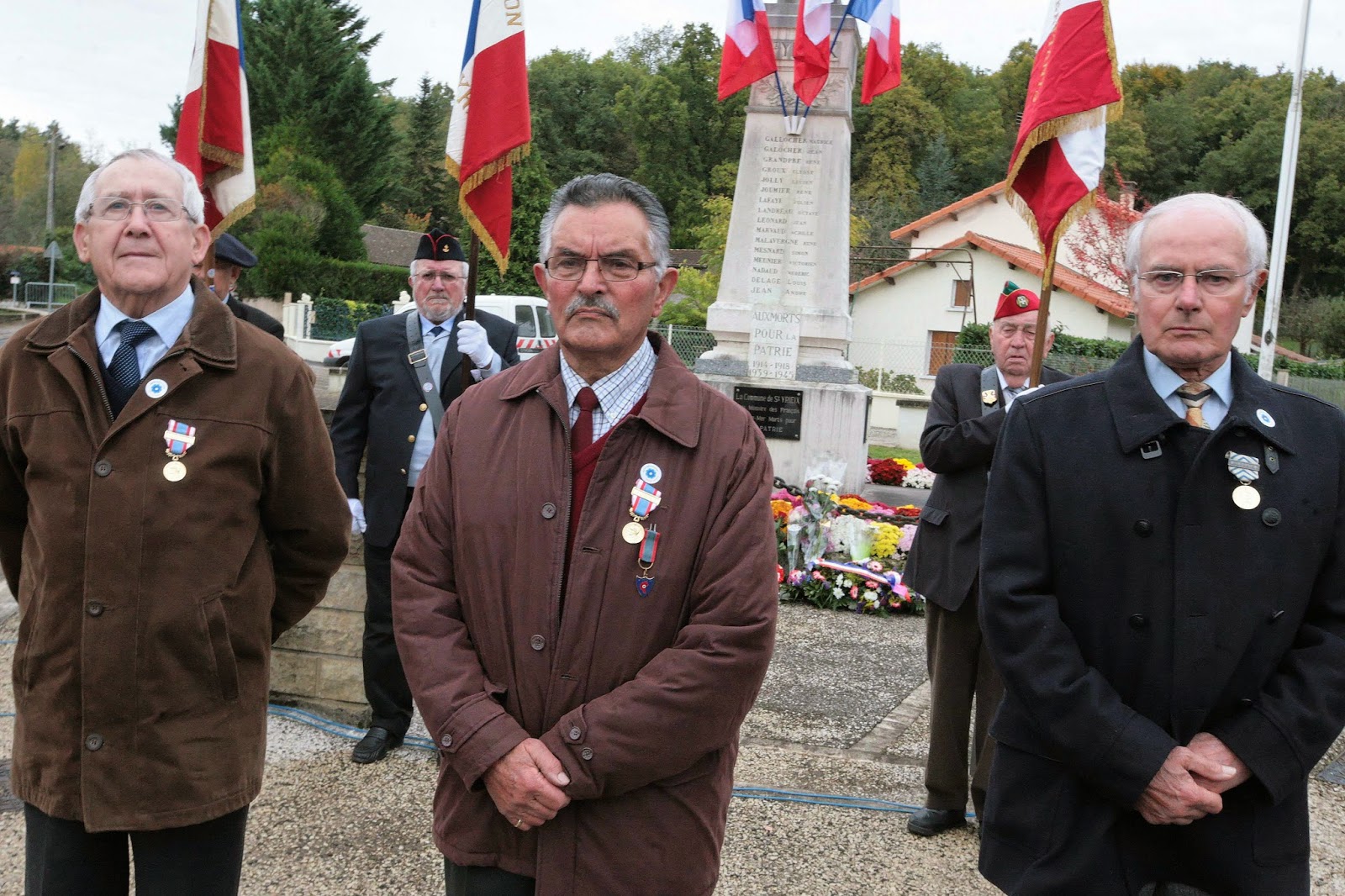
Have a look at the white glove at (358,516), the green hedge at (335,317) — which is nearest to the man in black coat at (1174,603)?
the white glove at (358,516)

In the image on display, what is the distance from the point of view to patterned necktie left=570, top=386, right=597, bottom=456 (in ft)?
7.93

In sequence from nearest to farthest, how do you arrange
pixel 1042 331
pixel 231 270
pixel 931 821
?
pixel 1042 331 → pixel 931 821 → pixel 231 270

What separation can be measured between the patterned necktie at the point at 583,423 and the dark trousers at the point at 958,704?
2.10 meters

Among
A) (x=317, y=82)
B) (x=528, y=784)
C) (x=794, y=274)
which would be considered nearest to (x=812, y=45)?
(x=794, y=274)

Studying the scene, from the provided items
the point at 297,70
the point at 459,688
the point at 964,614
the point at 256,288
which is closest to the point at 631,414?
the point at 459,688

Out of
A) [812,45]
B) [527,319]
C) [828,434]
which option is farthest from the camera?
[527,319]

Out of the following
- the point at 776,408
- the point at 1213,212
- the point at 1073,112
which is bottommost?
the point at 776,408

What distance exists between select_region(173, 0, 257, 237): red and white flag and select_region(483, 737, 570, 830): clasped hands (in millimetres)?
3451

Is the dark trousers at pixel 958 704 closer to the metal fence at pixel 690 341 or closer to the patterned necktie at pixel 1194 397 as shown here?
the patterned necktie at pixel 1194 397

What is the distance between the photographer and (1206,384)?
7.93 feet

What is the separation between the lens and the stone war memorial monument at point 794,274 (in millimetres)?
10969

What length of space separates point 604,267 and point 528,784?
41.9 inches

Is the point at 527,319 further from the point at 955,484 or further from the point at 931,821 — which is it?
the point at 931,821

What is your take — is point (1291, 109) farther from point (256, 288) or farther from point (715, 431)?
point (256, 288)
